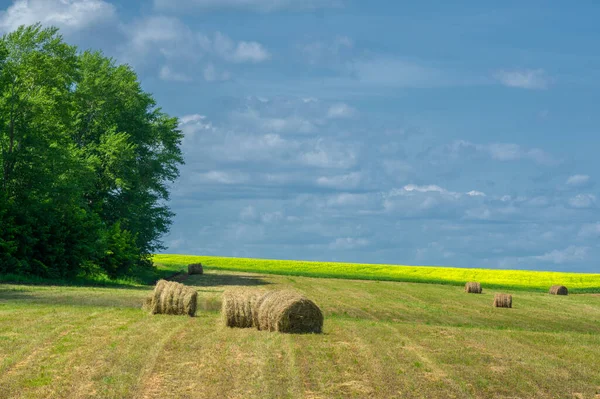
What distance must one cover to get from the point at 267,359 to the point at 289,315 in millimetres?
4347

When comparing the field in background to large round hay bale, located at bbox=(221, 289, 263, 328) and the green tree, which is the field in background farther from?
large round hay bale, located at bbox=(221, 289, 263, 328)

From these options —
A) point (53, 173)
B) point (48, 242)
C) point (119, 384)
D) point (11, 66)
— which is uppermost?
point (11, 66)

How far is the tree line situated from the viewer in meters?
47.0

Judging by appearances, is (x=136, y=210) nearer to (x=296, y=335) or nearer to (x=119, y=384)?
(x=296, y=335)

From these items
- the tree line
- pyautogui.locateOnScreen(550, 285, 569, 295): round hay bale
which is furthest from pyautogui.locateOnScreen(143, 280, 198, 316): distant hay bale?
pyautogui.locateOnScreen(550, 285, 569, 295): round hay bale

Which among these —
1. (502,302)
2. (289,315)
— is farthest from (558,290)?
(289,315)

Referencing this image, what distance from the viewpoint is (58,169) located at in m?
49.4

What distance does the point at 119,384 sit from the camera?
580 inches

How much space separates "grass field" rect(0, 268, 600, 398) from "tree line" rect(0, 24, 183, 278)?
64.0 feet

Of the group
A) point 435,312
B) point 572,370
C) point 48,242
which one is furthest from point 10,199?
point 572,370

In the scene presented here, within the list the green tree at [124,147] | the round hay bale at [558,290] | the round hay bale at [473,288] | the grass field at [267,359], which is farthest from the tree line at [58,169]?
the round hay bale at [558,290]

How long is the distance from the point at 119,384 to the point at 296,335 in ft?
23.9

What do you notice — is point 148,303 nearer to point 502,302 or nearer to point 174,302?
point 174,302

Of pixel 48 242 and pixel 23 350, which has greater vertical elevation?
pixel 48 242
